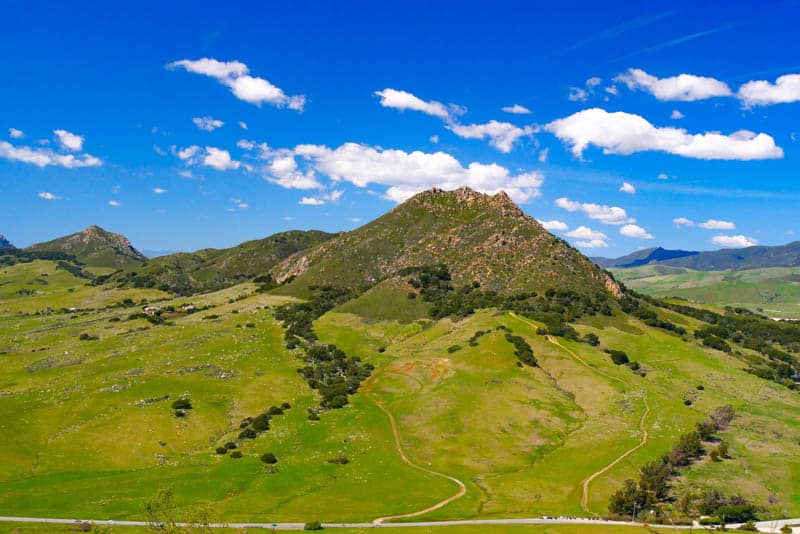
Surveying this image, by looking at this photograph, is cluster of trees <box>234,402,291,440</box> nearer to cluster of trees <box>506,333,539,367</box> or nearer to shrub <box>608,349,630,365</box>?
cluster of trees <box>506,333,539,367</box>

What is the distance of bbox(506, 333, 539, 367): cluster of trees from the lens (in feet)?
468

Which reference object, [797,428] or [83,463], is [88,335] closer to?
[83,463]

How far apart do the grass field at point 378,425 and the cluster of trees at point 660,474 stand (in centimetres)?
317

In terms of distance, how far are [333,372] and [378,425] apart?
4156 centimetres

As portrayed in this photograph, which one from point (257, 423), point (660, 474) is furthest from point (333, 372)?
point (660, 474)

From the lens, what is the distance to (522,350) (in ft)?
479

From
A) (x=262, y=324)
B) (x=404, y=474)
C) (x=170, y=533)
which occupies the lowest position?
(x=404, y=474)

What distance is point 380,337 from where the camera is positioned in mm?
186000

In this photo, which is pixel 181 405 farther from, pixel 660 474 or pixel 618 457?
pixel 660 474

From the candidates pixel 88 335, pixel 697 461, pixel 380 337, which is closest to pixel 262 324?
pixel 380 337

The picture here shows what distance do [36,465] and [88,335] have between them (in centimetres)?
10412

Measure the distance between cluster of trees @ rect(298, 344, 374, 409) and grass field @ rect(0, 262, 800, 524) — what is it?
12.3 feet

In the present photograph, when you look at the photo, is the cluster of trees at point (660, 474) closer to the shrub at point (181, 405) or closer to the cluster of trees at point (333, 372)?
the cluster of trees at point (333, 372)

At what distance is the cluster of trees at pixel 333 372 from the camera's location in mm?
132375
